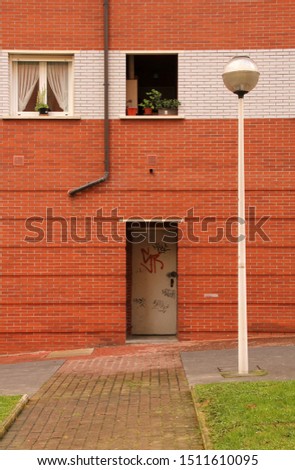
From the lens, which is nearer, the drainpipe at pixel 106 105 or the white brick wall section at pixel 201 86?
the drainpipe at pixel 106 105

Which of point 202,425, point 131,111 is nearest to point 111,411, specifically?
point 202,425

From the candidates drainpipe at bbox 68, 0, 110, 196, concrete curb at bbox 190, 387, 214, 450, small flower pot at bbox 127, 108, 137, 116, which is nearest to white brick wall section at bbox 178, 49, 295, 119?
small flower pot at bbox 127, 108, 137, 116

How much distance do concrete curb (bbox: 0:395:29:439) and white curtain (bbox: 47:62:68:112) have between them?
688 centimetres

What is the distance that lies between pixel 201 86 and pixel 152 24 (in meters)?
1.51

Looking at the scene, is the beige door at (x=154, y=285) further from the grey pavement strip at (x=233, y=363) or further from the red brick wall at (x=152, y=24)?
the red brick wall at (x=152, y=24)

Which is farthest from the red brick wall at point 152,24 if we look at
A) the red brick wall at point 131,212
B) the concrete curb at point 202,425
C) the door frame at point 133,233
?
the concrete curb at point 202,425

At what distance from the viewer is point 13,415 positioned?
Answer: 827 centimetres

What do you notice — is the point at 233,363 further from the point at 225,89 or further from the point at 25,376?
the point at 225,89

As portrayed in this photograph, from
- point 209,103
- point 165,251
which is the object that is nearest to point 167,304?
point 165,251

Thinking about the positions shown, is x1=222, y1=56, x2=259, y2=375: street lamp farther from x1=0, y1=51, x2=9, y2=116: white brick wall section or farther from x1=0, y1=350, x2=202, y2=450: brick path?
x1=0, y1=51, x2=9, y2=116: white brick wall section

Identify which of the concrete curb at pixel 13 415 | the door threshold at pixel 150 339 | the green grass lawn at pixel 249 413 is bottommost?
the door threshold at pixel 150 339

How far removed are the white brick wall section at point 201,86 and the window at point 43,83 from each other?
0.73 ft

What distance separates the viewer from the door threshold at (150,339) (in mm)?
14359

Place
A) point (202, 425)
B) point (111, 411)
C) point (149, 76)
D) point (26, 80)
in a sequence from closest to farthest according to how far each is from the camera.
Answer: point (202, 425) < point (111, 411) < point (26, 80) < point (149, 76)
